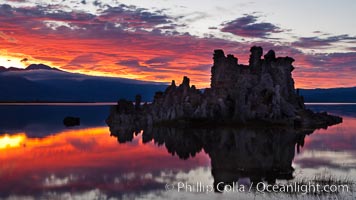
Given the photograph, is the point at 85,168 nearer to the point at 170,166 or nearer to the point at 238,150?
the point at 170,166

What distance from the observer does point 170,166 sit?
114 feet

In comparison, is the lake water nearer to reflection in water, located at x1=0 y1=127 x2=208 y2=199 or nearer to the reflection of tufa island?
reflection in water, located at x1=0 y1=127 x2=208 y2=199

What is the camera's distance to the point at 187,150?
44344mm

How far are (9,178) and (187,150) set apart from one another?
19504 mm

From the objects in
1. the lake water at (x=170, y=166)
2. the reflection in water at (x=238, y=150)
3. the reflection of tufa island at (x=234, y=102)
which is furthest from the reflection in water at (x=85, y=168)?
the reflection of tufa island at (x=234, y=102)

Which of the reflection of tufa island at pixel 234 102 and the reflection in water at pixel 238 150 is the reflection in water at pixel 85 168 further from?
the reflection of tufa island at pixel 234 102

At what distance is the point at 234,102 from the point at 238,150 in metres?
36.7

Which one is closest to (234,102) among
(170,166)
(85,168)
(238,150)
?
(238,150)

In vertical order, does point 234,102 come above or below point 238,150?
above

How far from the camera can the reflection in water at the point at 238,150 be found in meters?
29.8

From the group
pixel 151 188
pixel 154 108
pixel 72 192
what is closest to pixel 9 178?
pixel 72 192

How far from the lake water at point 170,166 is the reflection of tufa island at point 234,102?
1753cm

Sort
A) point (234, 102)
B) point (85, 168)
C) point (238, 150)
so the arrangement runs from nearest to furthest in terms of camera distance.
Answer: point (85, 168)
point (238, 150)
point (234, 102)

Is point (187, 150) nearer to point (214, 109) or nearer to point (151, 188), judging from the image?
point (151, 188)
